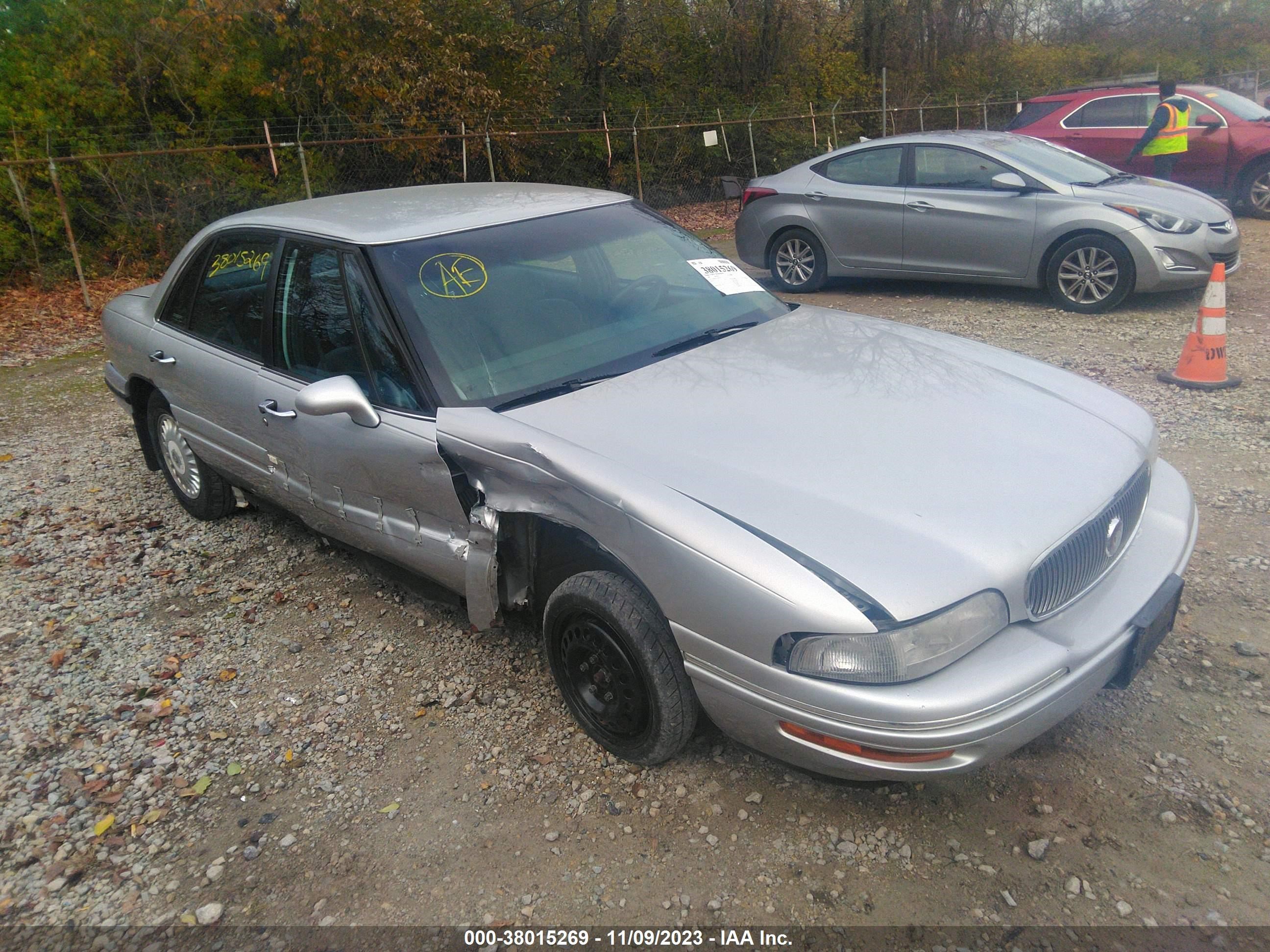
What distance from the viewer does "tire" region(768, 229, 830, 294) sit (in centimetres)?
901

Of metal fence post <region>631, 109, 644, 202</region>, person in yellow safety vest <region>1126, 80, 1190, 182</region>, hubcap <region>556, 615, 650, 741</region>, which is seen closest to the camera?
hubcap <region>556, 615, 650, 741</region>

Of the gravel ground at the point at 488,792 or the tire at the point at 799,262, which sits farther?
the tire at the point at 799,262

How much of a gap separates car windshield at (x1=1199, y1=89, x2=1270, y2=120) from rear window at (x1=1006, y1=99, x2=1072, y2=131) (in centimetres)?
160

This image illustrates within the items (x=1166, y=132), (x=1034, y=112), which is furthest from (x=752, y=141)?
(x=1166, y=132)

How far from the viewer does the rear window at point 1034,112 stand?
1167 cm

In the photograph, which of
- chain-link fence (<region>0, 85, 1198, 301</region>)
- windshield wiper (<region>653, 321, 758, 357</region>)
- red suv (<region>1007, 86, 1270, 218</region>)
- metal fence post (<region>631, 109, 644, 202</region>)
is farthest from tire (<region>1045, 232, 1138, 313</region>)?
metal fence post (<region>631, 109, 644, 202</region>)

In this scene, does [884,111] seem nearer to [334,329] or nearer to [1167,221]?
[1167,221]

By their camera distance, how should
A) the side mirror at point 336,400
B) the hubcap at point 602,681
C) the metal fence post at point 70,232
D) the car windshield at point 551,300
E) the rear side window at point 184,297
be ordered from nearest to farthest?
the hubcap at point 602,681 < the side mirror at point 336,400 < the car windshield at point 551,300 < the rear side window at point 184,297 < the metal fence post at point 70,232

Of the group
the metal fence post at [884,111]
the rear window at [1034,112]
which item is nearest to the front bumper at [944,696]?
the rear window at [1034,112]

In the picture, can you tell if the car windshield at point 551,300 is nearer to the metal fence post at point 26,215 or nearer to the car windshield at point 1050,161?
the car windshield at point 1050,161

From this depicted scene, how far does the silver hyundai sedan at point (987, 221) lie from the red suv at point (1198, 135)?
11.9 feet

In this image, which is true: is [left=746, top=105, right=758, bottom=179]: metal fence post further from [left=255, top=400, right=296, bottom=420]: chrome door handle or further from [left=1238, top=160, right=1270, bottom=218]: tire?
[left=255, top=400, right=296, bottom=420]: chrome door handle

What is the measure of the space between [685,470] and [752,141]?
16.3 metres

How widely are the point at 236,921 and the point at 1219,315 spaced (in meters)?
5.90
